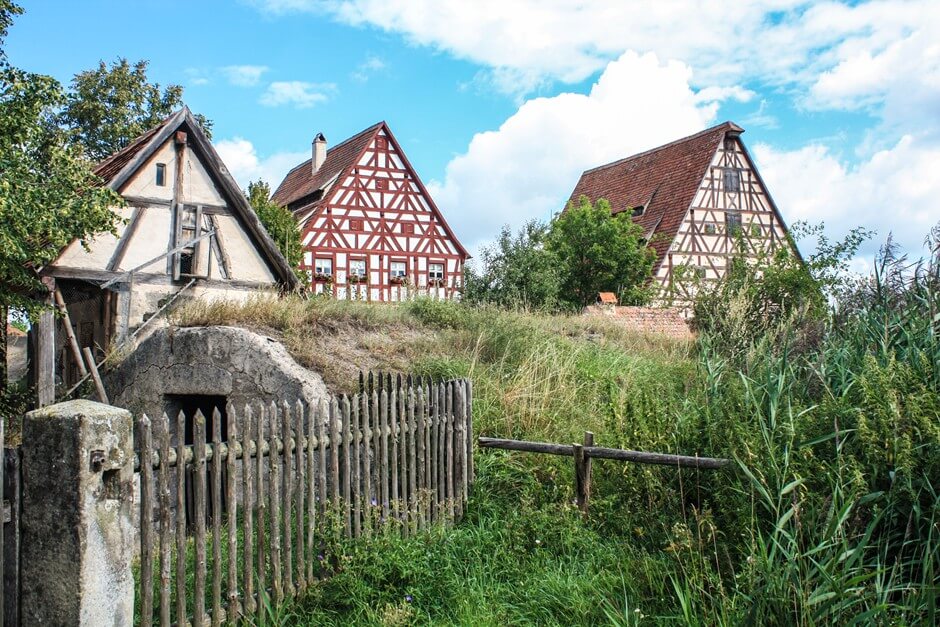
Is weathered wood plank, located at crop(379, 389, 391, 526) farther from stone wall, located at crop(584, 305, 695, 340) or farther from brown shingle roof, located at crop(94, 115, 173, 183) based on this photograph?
brown shingle roof, located at crop(94, 115, 173, 183)

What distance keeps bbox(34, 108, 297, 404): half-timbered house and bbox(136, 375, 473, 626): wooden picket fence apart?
8.78 meters

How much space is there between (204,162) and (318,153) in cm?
1492

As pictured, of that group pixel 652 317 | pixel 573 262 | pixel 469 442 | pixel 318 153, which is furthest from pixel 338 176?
pixel 469 442

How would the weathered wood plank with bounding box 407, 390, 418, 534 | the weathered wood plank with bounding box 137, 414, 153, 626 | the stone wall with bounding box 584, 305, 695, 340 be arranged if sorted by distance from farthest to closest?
1. the stone wall with bounding box 584, 305, 695, 340
2. the weathered wood plank with bounding box 407, 390, 418, 534
3. the weathered wood plank with bounding box 137, 414, 153, 626

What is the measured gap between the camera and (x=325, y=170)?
28703mm

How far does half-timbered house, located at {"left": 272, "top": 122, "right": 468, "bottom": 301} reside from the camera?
2508 centimetres

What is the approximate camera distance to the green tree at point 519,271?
21.9 metres

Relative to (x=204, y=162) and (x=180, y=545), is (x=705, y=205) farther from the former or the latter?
(x=180, y=545)

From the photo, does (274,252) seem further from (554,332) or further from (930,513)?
(930,513)

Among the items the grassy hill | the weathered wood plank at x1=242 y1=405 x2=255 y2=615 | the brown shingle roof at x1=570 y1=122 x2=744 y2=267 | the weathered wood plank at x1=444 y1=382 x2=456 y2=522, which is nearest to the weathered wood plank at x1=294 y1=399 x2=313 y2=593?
the grassy hill

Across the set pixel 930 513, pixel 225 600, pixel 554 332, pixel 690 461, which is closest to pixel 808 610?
pixel 930 513

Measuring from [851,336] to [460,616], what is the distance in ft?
11.3

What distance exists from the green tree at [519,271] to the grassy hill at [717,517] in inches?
575

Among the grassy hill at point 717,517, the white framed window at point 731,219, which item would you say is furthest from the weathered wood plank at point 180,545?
the white framed window at point 731,219
